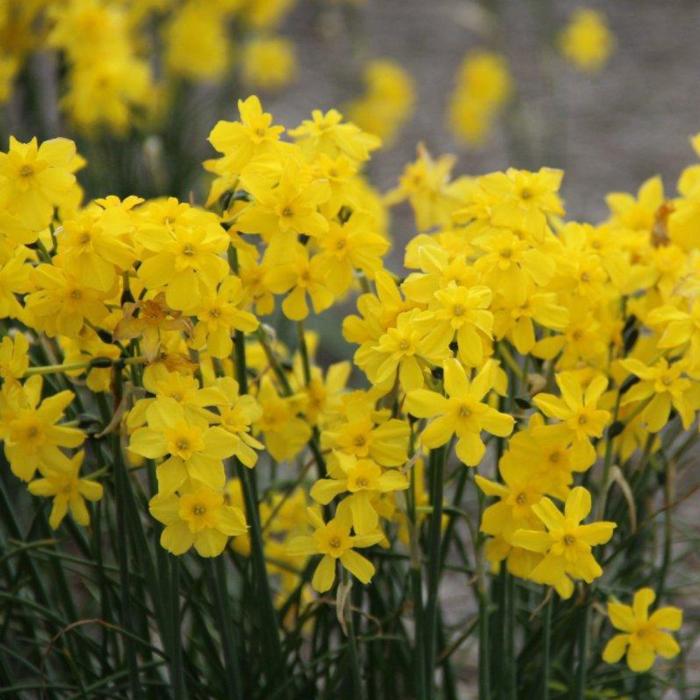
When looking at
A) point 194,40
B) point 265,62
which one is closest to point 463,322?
point 194,40

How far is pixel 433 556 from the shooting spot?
147 centimetres

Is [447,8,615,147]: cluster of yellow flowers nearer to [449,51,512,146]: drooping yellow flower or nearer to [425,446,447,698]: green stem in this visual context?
[449,51,512,146]: drooping yellow flower

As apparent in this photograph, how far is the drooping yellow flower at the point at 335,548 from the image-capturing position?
1.39 m

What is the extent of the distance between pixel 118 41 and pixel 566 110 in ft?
11.0

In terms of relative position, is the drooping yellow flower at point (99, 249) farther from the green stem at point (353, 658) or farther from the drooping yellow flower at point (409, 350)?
the green stem at point (353, 658)

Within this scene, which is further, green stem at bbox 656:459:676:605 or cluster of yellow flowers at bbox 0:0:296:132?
cluster of yellow flowers at bbox 0:0:296:132

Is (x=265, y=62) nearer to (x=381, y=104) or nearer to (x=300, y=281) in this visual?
(x=381, y=104)

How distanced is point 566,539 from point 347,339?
332mm

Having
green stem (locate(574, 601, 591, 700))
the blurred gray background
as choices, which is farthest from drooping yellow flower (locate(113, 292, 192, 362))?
the blurred gray background

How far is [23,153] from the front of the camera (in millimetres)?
1401

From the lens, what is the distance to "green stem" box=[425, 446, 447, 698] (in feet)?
4.63

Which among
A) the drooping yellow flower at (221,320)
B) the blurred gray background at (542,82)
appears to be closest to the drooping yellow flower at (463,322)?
the drooping yellow flower at (221,320)

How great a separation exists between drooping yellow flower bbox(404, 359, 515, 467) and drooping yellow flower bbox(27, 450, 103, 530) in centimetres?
43

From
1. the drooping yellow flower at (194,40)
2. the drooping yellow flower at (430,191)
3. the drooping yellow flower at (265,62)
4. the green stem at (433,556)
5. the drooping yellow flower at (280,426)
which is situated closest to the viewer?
the green stem at (433,556)
